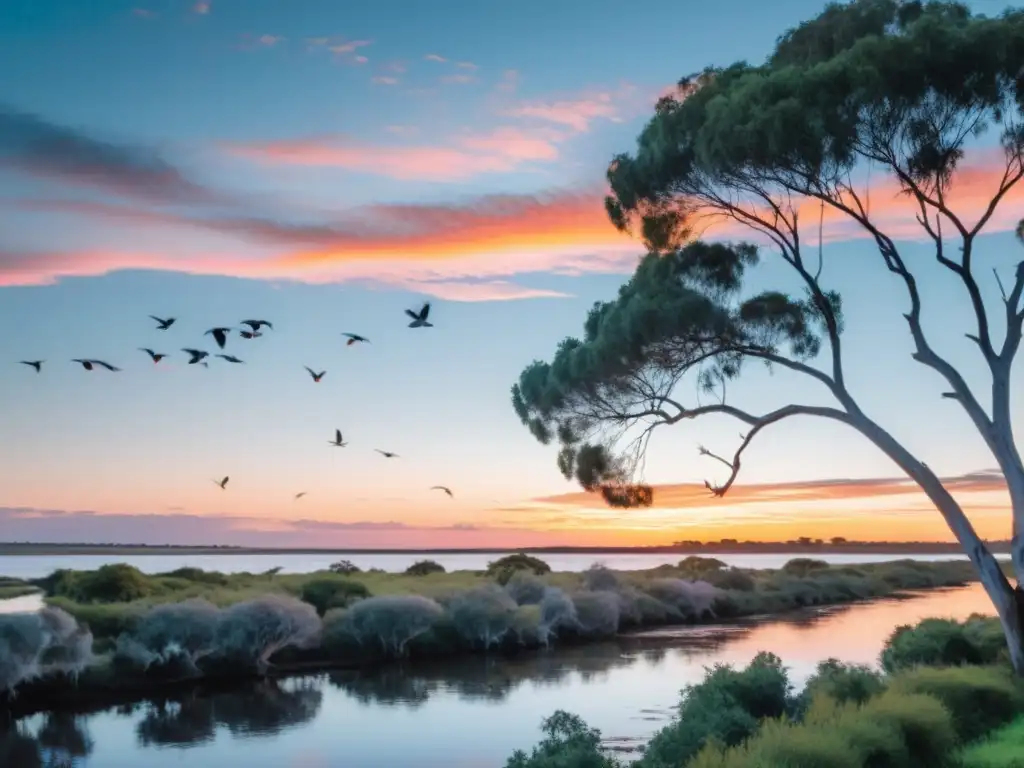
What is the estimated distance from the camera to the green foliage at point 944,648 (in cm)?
1716

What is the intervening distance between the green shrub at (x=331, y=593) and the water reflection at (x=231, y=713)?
8837 mm

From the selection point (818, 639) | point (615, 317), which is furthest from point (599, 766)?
point (818, 639)

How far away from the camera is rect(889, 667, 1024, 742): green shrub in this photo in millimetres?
12211

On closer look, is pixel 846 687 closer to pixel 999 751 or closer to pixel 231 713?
pixel 999 751

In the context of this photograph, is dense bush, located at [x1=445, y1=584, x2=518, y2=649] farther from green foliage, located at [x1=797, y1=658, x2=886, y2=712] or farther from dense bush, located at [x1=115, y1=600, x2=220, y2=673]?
green foliage, located at [x1=797, y1=658, x2=886, y2=712]

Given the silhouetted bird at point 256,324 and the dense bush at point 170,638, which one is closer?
the silhouetted bird at point 256,324

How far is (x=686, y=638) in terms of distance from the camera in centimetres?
3619

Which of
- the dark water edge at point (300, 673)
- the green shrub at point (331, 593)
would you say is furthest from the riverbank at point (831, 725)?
the green shrub at point (331, 593)

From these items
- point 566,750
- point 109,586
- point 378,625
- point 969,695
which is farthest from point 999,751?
point 109,586

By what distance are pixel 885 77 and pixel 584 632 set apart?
26.1 metres

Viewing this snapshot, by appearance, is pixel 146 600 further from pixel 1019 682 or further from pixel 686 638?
pixel 1019 682

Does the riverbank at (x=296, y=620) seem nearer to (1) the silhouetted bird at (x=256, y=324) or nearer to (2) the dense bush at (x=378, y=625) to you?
(2) the dense bush at (x=378, y=625)

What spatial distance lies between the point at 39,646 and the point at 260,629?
635 cm

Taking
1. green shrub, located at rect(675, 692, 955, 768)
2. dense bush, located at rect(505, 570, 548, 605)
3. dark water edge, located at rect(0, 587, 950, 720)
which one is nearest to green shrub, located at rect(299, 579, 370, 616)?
dark water edge, located at rect(0, 587, 950, 720)
